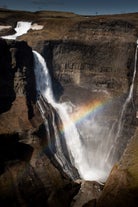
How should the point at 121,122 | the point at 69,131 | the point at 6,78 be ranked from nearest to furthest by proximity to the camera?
1. the point at 6,78
2. the point at 69,131
3. the point at 121,122

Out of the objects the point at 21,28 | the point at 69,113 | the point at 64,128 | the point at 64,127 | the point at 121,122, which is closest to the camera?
the point at 64,128

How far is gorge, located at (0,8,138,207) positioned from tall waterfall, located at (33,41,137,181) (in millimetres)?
143

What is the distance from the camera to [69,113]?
69.6 metres

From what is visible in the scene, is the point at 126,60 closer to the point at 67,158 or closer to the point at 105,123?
the point at 105,123

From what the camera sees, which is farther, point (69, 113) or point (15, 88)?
point (69, 113)

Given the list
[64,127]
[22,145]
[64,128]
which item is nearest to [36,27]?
[64,127]

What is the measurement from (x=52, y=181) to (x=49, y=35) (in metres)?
31.5

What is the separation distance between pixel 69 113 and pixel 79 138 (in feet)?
14.0

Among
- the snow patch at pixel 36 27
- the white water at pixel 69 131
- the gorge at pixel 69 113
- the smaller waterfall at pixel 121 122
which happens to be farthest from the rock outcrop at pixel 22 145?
the snow patch at pixel 36 27

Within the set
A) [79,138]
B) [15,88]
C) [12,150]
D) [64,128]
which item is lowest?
[79,138]

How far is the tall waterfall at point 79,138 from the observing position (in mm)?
63094

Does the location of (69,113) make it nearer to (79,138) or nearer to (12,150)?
(79,138)

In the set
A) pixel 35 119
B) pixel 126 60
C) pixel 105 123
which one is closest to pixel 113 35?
pixel 126 60

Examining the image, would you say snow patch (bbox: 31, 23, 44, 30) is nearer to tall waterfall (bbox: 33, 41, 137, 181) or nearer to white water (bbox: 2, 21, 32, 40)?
white water (bbox: 2, 21, 32, 40)
